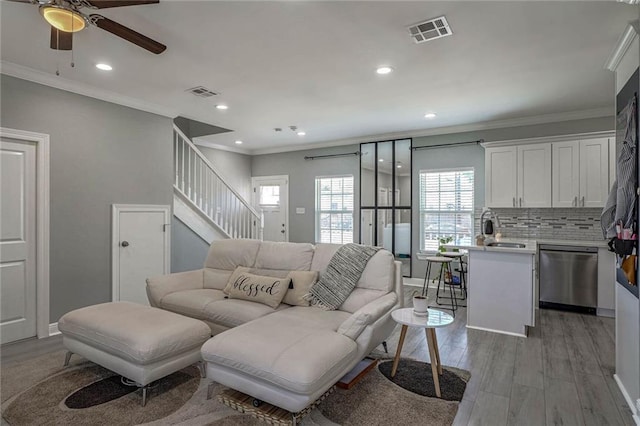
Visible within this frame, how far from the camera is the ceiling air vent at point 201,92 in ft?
13.1

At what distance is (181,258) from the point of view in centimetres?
515

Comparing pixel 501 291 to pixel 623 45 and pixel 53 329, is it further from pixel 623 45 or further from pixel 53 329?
pixel 53 329

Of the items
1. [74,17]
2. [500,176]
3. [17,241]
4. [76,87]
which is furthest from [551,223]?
[17,241]

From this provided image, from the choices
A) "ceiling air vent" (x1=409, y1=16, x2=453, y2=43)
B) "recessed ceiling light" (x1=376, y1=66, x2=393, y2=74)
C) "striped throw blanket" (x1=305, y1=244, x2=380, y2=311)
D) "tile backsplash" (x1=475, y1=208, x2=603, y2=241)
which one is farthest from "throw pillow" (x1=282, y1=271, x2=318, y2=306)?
"tile backsplash" (x1=475, y1=208, x2=603, y2=241)

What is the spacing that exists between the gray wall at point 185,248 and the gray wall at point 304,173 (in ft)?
8.02

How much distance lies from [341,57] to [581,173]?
12.2ft

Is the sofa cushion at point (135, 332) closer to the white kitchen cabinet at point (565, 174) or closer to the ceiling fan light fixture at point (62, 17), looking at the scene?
the ceiling fan light fixture at point (62, 17)

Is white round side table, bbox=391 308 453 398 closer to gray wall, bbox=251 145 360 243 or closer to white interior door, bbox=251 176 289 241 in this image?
gray wall, bbox=251 145 360 243

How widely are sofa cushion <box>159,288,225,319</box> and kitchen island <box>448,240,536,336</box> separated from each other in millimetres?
2779

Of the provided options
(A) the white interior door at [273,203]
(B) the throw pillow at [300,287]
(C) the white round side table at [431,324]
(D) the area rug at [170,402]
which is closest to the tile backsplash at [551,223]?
(D) the area rug at [170,402]

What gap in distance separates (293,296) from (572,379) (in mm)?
2322

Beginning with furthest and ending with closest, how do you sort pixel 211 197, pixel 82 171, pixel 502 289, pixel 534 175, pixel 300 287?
pixel 211 197
pixel 534 175
pixel 82 171
pixel 502 289
pixel 300 287

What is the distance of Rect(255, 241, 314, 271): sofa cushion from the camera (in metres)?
3.43

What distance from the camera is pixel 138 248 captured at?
4.43m
